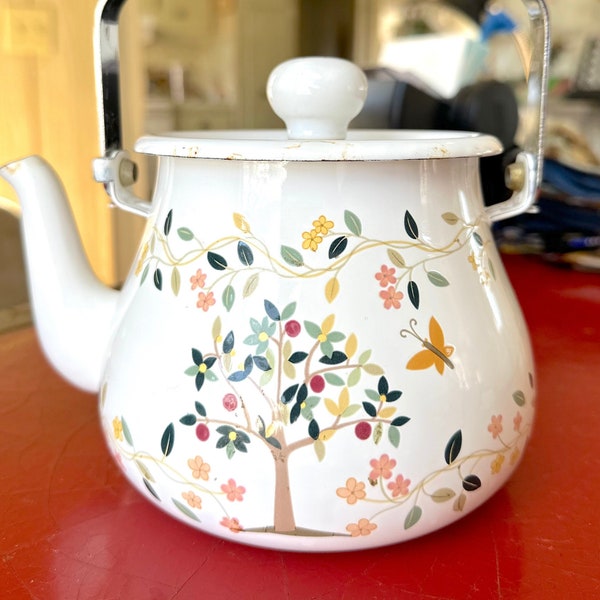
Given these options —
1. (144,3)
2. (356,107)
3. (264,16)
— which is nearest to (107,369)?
(356,107)

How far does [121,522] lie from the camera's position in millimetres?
403

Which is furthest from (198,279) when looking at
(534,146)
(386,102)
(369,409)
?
(386,102)

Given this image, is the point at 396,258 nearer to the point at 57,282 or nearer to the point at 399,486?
the point at 399,486

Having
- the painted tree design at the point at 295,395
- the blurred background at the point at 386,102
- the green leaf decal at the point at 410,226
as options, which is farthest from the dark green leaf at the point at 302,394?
the blurred background at the point at 386,102

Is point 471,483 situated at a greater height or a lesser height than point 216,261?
lesser

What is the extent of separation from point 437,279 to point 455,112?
722 millimetres

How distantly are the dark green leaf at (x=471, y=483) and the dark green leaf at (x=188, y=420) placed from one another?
0.15 metres

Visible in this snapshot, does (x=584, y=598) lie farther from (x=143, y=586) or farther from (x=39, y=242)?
(x=39, y=242)

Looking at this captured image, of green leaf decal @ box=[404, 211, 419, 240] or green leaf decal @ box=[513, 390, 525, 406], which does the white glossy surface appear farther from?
green leaf decal @ box=[513, 390, 525, 406]

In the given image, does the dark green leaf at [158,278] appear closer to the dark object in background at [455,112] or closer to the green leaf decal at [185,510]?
the green leaf decal at [185,510]

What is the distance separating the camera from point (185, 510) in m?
0.36

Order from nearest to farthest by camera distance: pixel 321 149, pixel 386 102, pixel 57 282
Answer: pixel 321 149, pixel 57 282, pixel 386 102

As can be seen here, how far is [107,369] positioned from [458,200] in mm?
234

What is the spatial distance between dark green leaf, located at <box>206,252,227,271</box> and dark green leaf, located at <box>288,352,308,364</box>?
0.06m
